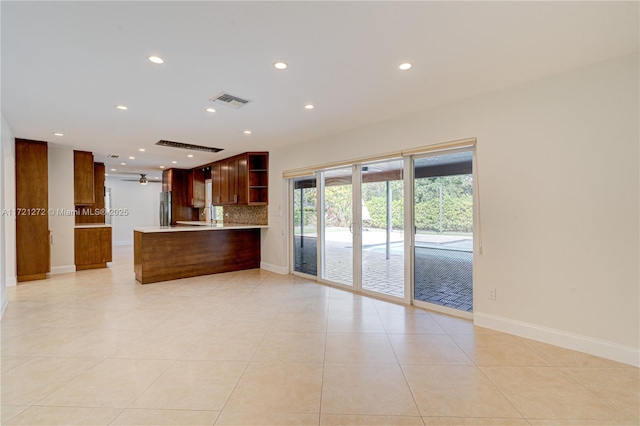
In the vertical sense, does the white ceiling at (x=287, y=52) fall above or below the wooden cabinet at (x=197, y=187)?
above

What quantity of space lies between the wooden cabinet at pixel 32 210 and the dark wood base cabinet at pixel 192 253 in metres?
1.61

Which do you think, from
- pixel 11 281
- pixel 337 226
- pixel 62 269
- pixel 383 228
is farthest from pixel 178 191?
pixel 383 228

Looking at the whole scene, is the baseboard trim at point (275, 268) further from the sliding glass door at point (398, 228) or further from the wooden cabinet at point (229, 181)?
the wooden cabinet at point (229, 181)

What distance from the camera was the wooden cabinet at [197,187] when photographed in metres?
8.61

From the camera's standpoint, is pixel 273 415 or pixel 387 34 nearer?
pixel 273 415

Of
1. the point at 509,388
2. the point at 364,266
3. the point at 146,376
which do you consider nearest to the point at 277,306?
the point at 364,266

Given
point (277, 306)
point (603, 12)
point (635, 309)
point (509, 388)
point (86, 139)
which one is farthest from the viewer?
point (86, 139)

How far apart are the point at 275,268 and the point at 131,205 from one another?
26.6 ft

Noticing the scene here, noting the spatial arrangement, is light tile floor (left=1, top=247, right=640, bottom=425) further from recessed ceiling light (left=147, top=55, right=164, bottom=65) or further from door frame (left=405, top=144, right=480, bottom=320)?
recessed ceiling light (left=147, top=55, right=164, bottom=65)

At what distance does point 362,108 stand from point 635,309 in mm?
3072

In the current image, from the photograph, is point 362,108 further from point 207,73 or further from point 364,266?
point 364,266

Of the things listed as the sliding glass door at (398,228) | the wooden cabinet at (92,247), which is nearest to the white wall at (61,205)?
the wooden cabinet at (92,247)

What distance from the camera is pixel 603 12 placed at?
6.11 feet

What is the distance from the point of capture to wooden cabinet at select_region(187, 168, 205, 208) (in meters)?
8.61
